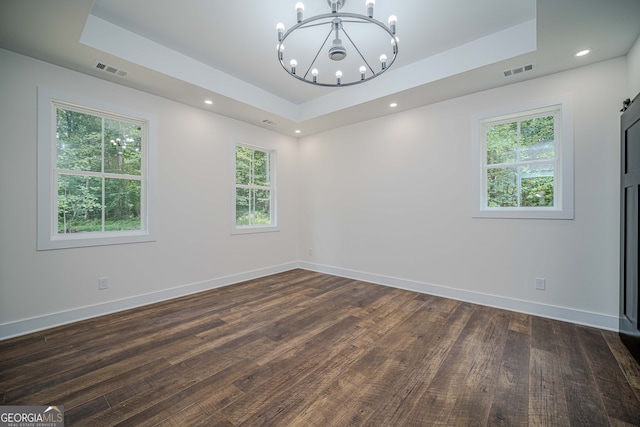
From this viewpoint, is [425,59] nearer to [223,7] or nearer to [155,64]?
[223,7]

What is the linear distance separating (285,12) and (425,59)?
5.81ft

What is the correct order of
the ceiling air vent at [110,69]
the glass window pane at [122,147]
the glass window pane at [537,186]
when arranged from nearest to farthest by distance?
the ceiling air vent at [110,69] < the glass window pane at [537,186] < the glass window pane at [122,147]

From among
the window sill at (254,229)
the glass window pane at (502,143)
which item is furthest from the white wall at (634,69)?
the window sill at (254,229)

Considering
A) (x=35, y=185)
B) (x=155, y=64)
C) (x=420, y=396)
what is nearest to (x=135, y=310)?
(x=35, y=185)

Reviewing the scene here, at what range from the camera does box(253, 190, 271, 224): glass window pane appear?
4934mm

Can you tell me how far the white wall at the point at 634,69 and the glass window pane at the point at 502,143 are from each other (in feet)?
3.12

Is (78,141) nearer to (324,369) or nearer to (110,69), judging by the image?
(110,69)

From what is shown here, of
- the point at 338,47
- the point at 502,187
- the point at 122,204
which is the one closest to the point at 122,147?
the point at 122,204

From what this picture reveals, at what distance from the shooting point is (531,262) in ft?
10.2

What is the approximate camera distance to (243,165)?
471 centimetres

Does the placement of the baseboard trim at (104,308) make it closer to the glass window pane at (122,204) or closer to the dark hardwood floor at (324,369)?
the dark hardwood floor at (324,369)

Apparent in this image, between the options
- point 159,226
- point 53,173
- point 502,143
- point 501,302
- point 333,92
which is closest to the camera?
point 53,173

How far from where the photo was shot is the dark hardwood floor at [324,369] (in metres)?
1.61

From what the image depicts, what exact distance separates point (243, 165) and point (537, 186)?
429 centimetres
